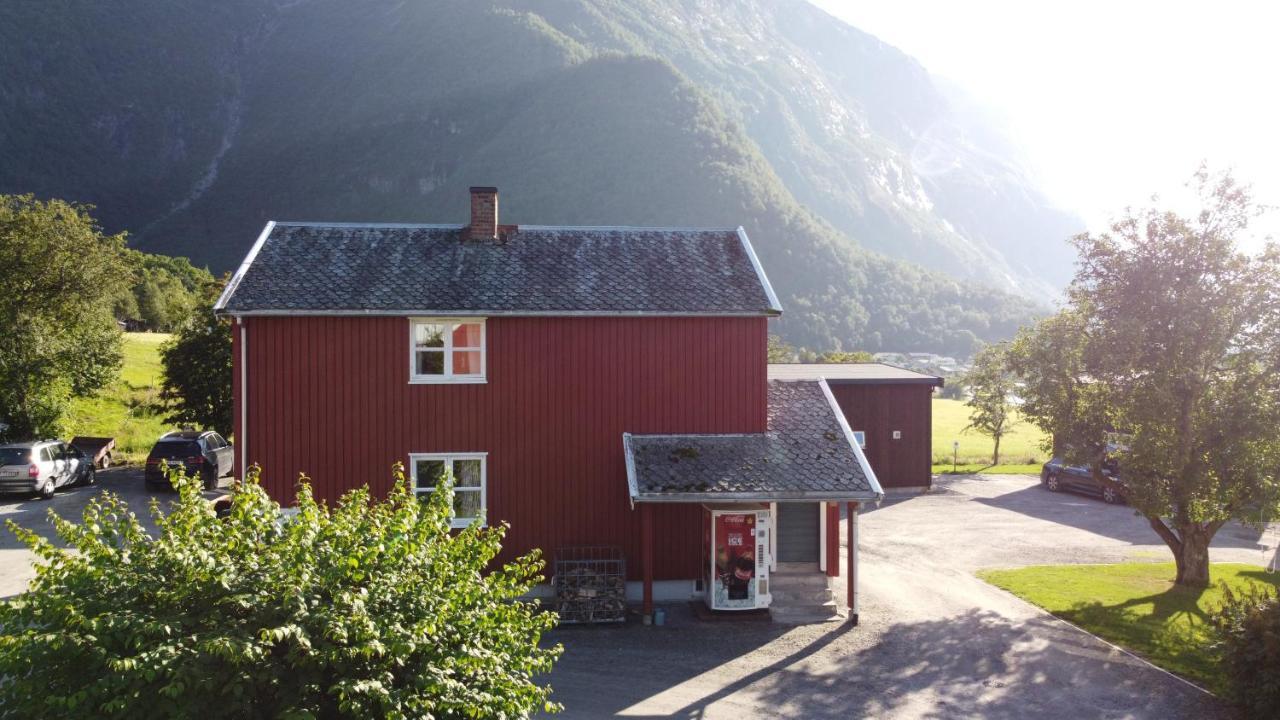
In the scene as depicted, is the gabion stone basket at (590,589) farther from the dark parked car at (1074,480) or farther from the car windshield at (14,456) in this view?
the dark parked car at (1074,480)

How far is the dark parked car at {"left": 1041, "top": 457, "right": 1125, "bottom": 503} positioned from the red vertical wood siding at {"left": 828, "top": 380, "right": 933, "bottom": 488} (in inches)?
219

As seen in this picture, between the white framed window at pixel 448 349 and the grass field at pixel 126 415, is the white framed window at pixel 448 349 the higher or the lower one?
the higher one

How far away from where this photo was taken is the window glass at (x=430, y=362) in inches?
706

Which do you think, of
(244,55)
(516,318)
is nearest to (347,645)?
(516,318)

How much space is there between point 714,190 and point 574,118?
29.2 m

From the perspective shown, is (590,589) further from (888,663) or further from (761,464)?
(888,663)

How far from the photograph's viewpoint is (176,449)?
28.4 meters

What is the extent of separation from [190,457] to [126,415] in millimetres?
15667

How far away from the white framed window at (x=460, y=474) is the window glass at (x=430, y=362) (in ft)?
5.73

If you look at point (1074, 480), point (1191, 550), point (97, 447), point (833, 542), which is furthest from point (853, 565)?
point (97, 447)

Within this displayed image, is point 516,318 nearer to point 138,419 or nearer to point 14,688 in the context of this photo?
point 14,688

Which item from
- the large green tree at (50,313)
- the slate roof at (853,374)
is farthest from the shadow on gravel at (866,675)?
the large green tree at (50,313)

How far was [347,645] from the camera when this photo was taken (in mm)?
6395

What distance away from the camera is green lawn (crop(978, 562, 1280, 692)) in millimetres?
15297
